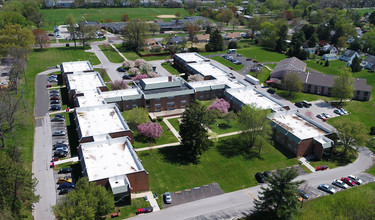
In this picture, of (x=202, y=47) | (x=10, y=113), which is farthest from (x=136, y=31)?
(x=10, y=113)

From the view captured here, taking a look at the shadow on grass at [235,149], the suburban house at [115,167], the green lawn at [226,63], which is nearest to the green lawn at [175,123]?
the shadow on grass at [235,149]

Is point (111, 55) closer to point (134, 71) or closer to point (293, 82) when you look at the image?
point (134, 71)

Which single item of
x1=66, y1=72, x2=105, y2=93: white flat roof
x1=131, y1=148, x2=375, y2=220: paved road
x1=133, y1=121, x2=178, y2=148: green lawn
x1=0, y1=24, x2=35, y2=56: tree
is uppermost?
x1=0, y1=24, x2=35, y2=56: tree

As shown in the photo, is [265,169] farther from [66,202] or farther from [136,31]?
[136,31]

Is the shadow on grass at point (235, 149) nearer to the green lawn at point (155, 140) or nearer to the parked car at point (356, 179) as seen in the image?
the green lawn at point (155, 140)

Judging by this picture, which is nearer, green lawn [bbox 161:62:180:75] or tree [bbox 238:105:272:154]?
tree [bbox 238:105:272:154]

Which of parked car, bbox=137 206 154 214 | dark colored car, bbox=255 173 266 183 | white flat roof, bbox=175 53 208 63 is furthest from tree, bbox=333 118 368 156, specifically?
white flat roof, bbox=175 53 208 63

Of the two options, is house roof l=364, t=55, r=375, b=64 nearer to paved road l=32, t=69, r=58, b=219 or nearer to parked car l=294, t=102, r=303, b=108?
parked car l=294, t=102, r=303, b=108
